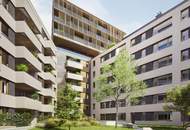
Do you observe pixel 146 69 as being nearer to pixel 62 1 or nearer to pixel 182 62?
pixel 182 62

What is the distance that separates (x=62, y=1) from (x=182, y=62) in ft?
127

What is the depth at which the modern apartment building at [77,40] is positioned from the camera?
261 ft

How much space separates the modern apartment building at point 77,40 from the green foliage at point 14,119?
35618 millimetres

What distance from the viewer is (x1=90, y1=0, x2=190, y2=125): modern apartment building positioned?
167 ft

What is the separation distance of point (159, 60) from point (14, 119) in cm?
2814

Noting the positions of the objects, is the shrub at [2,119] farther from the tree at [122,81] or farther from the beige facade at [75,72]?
the beige facade at [75,72]

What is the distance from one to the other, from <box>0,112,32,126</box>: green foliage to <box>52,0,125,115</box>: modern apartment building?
3562 centimetres

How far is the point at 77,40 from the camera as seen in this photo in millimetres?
83188

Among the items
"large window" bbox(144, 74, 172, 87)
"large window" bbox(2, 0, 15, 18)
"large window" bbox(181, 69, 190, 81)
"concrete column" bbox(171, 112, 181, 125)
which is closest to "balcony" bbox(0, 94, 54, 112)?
"large window" bbox(2, 0, 15, 18)

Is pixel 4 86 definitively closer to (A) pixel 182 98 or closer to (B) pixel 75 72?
(A) pixel 182 98

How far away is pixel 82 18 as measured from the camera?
282ft

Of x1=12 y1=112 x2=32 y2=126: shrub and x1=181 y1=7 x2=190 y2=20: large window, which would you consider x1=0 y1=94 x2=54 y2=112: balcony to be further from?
x1=181 y1=7 x2=190 y2=20: large window

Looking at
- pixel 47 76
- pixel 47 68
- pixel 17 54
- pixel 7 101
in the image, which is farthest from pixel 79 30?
pixel 7 101

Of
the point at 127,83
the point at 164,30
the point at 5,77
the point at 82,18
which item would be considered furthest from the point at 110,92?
the point at 82,18
